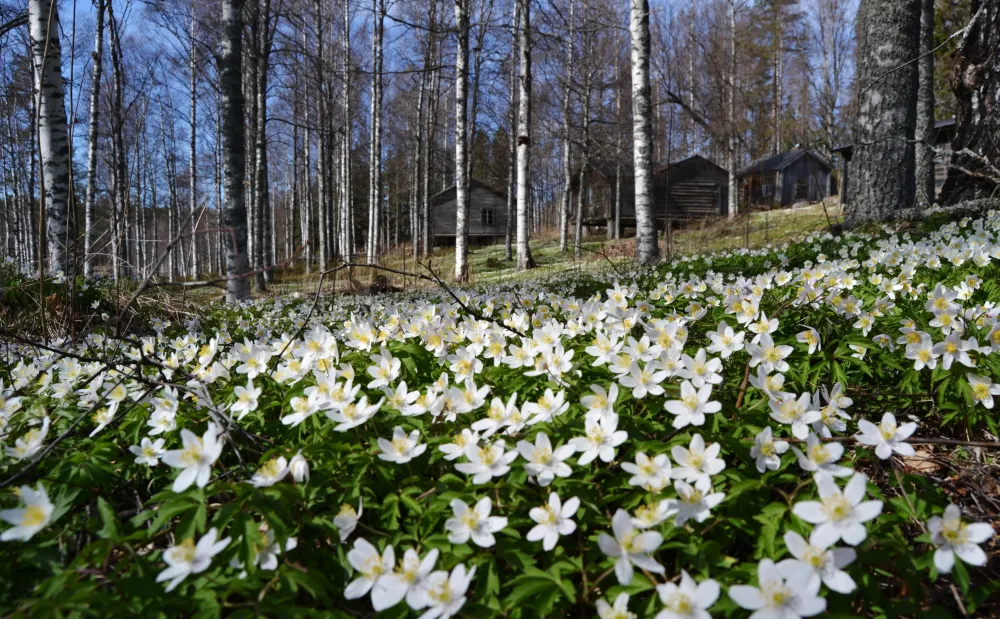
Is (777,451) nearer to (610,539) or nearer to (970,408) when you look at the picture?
(610,539)

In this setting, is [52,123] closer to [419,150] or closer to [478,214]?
[419,150]

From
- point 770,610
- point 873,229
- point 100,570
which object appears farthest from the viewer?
point 873,229

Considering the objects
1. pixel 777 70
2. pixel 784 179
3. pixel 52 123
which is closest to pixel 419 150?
pixel 52 123

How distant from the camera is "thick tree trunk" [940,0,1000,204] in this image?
5609 mm

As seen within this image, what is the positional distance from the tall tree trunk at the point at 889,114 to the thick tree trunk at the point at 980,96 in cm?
47

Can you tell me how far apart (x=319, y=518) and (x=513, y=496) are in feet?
1.34

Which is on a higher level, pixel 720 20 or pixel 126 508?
pixel 720 20

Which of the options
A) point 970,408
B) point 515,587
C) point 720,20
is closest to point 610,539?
point 515,587

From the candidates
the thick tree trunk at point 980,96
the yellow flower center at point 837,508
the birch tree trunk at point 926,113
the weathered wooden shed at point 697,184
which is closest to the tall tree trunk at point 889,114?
the thick tree trunk at point 980,96

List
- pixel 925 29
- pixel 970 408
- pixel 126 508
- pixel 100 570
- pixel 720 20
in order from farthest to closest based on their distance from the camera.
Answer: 1. pixel 720 20
2. pixel 925 29
3. pixel 970 408
4. pixel 126 508
5. pixel 100 570

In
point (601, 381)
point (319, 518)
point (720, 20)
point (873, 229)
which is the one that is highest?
point (720, 20)

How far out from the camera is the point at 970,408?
60.0 inches

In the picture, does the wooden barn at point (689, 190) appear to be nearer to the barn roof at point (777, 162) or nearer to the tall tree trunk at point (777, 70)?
the barn roof at point (777, 162)

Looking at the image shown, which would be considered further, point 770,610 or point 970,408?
point 970,408
